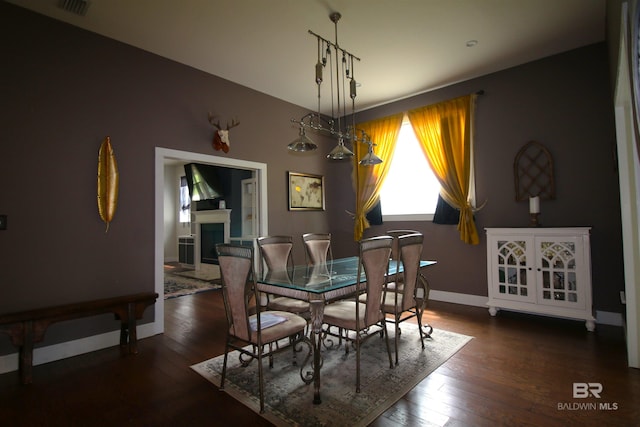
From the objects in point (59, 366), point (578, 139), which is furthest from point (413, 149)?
point (59, 366)

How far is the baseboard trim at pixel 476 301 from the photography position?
3.12 m

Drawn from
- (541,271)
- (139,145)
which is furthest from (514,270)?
(139,145)

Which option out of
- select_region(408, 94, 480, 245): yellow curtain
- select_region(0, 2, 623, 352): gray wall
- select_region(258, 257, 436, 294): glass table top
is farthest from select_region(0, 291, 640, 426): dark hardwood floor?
select_region(408, 94, 480, 245): yellow curtain

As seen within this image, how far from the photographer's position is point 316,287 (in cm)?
205

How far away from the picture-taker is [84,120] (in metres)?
2.85

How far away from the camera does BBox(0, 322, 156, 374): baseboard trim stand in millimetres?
2438

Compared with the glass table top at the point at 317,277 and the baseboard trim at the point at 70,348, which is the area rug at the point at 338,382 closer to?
the glass table top at the point at 317,277

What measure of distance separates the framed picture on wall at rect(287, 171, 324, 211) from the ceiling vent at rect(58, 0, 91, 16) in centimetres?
280

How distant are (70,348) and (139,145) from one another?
1.94m

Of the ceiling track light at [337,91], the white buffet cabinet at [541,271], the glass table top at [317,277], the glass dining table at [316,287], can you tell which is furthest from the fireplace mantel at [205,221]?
the white buffet cabinet at [541,271]

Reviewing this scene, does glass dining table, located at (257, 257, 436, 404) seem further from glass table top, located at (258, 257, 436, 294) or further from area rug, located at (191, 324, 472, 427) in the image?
area rug, located at (191, 324, 472, 427)

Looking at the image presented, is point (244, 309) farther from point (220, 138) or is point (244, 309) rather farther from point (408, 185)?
point (408, 185)

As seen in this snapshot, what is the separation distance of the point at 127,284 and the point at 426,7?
3.72 metres

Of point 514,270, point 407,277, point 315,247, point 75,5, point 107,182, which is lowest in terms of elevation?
point 514,270
